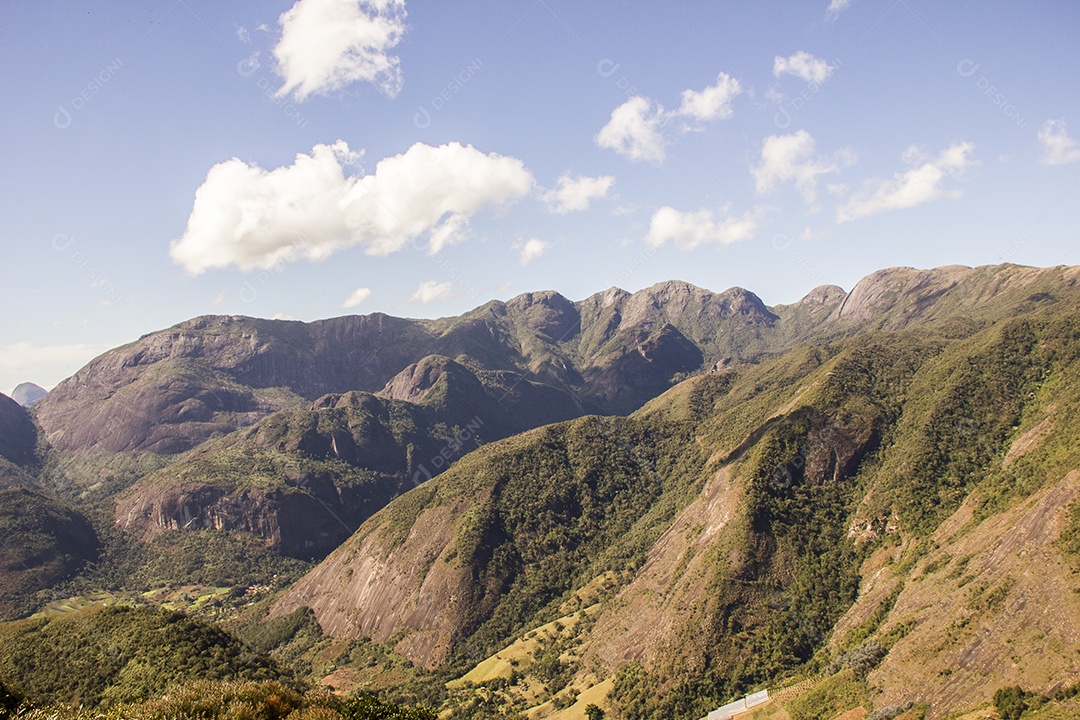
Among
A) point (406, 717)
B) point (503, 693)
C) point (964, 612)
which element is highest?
point (406, 717)

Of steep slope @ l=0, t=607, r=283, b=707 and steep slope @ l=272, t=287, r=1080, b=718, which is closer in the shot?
steep slope @ l=0, t=607, r=283, b=707

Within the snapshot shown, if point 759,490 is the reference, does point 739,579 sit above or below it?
below

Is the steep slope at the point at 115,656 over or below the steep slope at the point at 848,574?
over

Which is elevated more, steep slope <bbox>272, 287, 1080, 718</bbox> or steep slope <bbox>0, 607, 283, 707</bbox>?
steep slope <bbox>0, 607, 283, 707</bbox>

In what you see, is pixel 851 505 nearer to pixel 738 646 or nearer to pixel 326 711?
pixel 738 646

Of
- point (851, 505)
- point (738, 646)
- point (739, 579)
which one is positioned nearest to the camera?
point (738, 646)

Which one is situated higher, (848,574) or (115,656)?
(115,656)

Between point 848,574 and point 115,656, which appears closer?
point 115,656

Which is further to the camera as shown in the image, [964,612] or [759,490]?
[759,490]

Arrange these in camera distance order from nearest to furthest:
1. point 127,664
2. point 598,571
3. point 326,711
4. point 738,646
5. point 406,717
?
point 326,711, point 406,717, point 127,664, point 738,646, point 598,571

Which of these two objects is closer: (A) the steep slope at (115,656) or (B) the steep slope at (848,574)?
(A) the steep slope at (115,656)

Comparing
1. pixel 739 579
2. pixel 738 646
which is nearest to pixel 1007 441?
pixel 739 579

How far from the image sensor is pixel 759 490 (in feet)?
551

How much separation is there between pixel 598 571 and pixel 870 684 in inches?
3828
